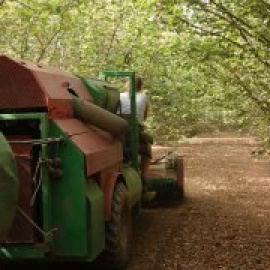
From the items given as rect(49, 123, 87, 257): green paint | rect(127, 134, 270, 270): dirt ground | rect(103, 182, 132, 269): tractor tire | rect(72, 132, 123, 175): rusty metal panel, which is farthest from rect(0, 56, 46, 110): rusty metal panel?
rect(127, 134, 270, 270): dirt ground

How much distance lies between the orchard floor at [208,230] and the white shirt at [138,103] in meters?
1.90

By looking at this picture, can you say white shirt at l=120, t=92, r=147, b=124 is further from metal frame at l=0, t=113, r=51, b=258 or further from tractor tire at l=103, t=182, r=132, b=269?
metal frame at l=0, t=113, r=51, b=258

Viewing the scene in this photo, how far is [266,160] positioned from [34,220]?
1981 cm

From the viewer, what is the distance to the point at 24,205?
6.17 m

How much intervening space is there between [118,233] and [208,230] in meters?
3.20

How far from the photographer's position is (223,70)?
13766mm

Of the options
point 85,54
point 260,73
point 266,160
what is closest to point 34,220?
point 260,73

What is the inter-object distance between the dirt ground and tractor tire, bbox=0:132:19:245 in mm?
3706

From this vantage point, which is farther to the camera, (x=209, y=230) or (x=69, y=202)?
(x=209, y=230)

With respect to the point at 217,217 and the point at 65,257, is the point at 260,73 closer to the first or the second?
the point at 217,217

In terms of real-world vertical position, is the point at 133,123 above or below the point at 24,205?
above

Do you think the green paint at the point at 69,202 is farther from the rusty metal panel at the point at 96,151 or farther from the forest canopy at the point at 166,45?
the forest canopy at the point at 166,45

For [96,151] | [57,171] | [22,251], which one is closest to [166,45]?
[96,151]

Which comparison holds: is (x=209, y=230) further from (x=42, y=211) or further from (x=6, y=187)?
(x=6, y=187)
